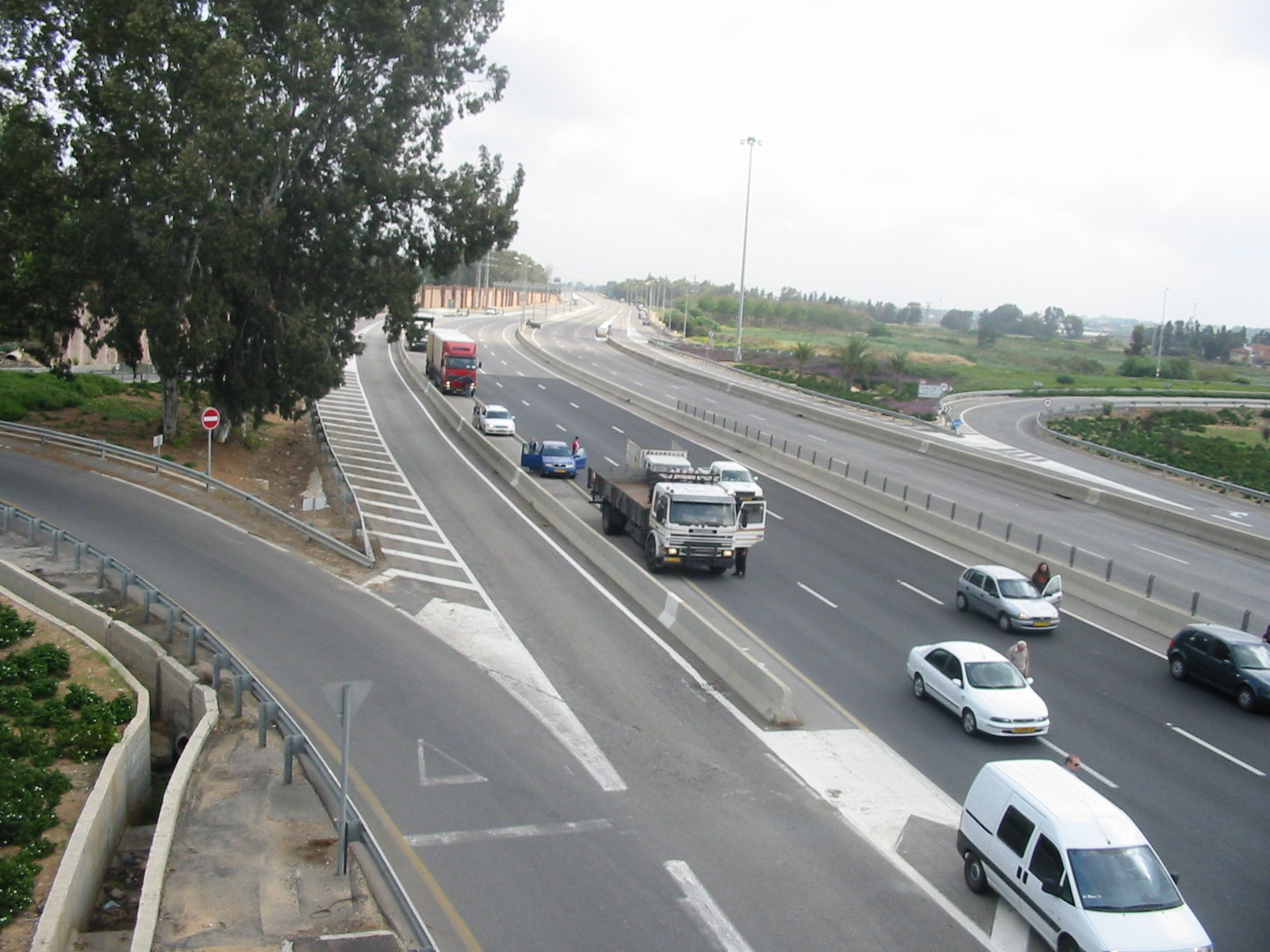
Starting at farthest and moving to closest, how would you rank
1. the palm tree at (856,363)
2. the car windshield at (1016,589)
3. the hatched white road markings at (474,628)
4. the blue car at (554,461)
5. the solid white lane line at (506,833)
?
the palm tree at (856,363), the blue car at (554,461), the car windshield at (1016,589), the hatched white road markings at (474,628), the solid white lane line at (506,833)

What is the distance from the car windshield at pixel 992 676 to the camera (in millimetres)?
18281

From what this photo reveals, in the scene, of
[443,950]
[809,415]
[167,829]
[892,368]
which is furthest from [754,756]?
[892,368]

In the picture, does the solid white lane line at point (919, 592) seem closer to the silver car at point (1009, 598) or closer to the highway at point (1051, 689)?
the highway at point (1051, 689)

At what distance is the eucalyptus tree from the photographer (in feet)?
105

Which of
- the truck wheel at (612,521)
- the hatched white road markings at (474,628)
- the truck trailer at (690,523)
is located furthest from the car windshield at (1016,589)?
the hatched white road markings at (474,628)

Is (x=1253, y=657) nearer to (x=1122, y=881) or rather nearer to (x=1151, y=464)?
(x=1122, y=881)

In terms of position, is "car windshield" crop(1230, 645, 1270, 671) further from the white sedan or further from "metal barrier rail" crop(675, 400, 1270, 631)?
the white sedan

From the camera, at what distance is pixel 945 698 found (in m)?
18.8

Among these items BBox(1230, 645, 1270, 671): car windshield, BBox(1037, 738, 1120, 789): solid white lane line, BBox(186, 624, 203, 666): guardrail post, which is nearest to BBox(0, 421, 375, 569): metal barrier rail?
BBox(186, 624, 203, 666): guardrail post

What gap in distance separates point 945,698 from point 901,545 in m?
14.4

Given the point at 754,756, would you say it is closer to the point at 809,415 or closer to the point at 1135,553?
the point at 1135,553

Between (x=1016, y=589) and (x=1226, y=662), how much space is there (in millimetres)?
5117

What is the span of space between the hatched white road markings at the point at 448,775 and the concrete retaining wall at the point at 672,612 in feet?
18.6

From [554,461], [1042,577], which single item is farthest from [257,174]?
[1042,577]
